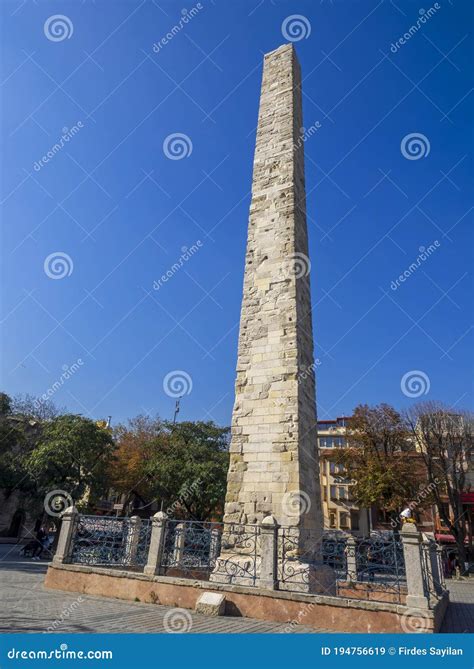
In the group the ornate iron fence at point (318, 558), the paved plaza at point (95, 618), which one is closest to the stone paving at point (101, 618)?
the paved plaza at point (95, 618)

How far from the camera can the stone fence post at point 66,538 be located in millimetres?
10516

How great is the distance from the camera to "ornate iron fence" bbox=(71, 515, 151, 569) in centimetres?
1066

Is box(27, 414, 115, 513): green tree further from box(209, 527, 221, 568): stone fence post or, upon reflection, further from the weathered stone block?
the weathered stone block

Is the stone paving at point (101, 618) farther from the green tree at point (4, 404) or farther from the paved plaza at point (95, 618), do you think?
the green tree at point (4, 404)

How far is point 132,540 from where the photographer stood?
445 inches

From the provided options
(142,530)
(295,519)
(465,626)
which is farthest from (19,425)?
(465,626)

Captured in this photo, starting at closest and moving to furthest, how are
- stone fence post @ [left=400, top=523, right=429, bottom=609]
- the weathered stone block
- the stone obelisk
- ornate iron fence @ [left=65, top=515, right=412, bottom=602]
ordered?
stone fence post @ [left=400, top=523, right=429, bottom=609]
the weathered stone block
ornate iron fence @ [left=65, top=515, right=412, bottom=602]
the stone obelisk

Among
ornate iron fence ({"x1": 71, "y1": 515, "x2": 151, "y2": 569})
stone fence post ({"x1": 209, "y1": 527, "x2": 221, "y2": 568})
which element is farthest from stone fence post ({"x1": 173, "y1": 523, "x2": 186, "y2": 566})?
ornate iron fence ({"x1": 71, "y1": 515, "x2": 151, "y2": 569})

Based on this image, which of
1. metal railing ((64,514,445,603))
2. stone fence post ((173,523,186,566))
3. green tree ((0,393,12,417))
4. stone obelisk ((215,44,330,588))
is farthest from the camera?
green tree ((0,393,12,417))

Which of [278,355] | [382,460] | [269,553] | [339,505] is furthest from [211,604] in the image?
[339,505]

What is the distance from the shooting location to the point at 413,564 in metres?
6.93

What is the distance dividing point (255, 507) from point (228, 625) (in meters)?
2.80

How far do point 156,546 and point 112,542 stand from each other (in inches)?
77.9

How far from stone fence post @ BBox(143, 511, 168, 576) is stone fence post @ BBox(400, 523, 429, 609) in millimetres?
4846
